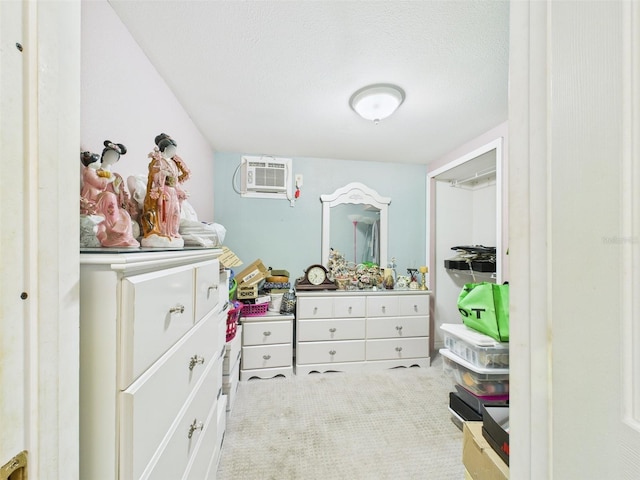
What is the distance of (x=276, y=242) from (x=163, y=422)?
7.52 ft

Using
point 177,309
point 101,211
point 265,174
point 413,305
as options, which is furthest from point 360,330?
point 101,211

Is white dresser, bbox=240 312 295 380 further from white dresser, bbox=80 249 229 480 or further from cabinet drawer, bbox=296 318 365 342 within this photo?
white dresser, bbox=80 249 229 480

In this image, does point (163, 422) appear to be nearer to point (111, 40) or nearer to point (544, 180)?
point (544, 180)

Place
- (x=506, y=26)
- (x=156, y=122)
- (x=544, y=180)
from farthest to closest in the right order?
(x=156, y=122), (x=506, y=26), (x=544, y=180)

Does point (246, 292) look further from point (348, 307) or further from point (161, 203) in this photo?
point (161, 203)

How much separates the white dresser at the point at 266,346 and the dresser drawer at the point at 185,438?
Result: 3.97 feet

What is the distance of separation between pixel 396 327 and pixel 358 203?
150 centimetres

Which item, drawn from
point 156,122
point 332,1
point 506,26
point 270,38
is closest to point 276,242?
point 156,122

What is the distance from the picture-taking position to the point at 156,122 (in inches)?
59.2

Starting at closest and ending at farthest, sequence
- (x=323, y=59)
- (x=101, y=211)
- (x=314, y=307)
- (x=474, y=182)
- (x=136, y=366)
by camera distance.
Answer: (x=136, y=366), (x=101, y=211), (x=323, y=59), (x=314, y=307), (x=474, y=182)

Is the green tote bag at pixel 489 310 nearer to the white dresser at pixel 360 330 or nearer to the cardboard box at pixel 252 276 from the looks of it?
the white dresser at pixel 360 330

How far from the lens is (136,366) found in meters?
0.54

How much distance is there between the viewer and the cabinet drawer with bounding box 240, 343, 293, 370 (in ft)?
7.59

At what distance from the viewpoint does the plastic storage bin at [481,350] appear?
1.64m
